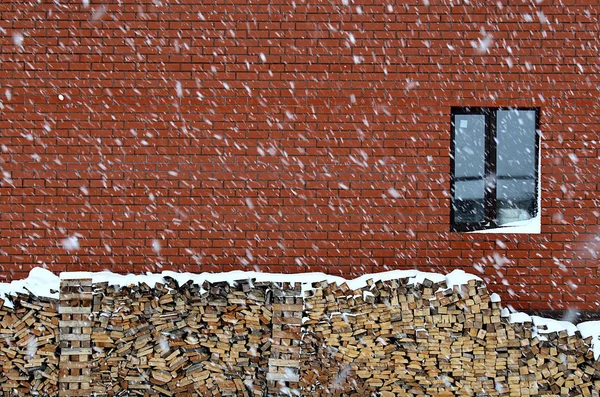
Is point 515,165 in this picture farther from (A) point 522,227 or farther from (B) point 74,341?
(B) point 74,341

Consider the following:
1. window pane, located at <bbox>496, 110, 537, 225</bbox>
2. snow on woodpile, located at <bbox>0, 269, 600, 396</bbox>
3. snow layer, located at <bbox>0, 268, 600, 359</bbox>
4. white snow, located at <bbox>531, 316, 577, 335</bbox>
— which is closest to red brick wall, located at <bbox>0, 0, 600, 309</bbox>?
window pane, located at <bbox>496, 110, 537, 225</bbox>

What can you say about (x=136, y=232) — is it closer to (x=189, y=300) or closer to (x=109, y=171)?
(x=109, y=171)

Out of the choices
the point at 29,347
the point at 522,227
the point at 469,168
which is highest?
the point at 469,168

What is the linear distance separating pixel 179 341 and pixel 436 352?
2.64 m

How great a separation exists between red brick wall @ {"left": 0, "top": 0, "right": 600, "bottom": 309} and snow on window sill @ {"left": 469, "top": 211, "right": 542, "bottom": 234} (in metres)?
0.09

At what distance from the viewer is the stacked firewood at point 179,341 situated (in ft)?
18.3

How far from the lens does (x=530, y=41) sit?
6.24 metres

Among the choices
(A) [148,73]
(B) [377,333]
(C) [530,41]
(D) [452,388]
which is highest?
(C) [530,41]

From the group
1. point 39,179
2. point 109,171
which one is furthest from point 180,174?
point 39,179

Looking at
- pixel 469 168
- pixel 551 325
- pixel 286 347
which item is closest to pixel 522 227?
pixel 469 168

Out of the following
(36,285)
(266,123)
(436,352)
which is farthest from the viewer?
(266,123)

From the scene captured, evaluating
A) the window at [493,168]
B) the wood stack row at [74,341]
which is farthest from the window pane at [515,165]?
the wood stack row at [74,341]

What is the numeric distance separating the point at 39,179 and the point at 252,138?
2.50 metres

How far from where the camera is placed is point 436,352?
18.3 feet
